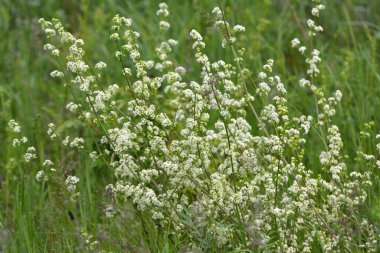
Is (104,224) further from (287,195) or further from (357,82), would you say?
(357,82)

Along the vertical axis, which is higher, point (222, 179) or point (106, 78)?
point (106, 78)

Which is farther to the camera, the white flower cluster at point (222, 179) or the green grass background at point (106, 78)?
the green grass background at point (106, 78)

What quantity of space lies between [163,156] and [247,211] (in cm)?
46

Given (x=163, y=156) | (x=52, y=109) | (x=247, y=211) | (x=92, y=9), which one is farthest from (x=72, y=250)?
(x=92, y=9)

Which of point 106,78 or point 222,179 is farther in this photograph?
point 106,78

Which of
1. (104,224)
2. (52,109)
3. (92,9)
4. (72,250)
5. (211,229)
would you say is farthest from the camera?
(92,9)

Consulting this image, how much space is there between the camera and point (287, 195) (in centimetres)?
340

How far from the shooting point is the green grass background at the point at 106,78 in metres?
3.75

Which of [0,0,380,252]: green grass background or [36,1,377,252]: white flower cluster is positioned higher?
[0,0,380,252]: green grass background

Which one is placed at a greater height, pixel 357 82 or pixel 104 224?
pixel 357 82

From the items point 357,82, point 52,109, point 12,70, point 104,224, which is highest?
point 12,70

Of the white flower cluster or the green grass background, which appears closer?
the white flower cluster

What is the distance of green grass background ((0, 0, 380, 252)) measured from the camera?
3750 millimetres

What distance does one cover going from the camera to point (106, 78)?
578 cm
